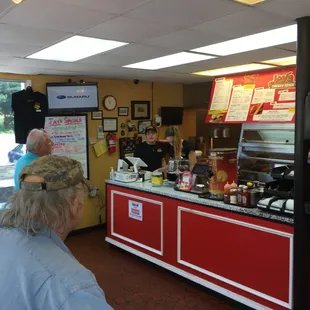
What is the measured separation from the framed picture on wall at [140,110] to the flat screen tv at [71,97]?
88 cm

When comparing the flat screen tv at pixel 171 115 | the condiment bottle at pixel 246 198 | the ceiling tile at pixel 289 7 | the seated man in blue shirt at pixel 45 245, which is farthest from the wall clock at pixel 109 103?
the seated man in blue shirt at pixel 45 245

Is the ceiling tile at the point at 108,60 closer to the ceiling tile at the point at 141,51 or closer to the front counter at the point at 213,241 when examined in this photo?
the ceiling tile at the point at 141,51

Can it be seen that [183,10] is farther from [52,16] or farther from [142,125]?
[142,125]

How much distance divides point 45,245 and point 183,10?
180 centimetres

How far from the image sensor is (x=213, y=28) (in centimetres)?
283

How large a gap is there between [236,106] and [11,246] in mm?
3893

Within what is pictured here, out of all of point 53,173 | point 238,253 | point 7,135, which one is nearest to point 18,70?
point 7,135

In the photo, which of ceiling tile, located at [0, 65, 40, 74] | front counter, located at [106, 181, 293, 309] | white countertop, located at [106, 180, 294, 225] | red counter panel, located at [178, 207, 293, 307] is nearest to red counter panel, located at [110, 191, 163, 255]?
front counter, located at [106, 181, 293, 309]

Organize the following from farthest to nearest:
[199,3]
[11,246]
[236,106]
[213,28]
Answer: [236,106], [213,28], [199,3], [11,246]

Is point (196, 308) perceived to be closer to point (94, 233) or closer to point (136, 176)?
point (136, 176)

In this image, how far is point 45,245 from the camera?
1.10m

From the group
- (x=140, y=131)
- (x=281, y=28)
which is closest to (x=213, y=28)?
(x=281, y=28)

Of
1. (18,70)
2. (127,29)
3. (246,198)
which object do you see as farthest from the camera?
(18,70)

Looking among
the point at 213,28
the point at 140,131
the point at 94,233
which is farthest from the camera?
the point at 140,131
